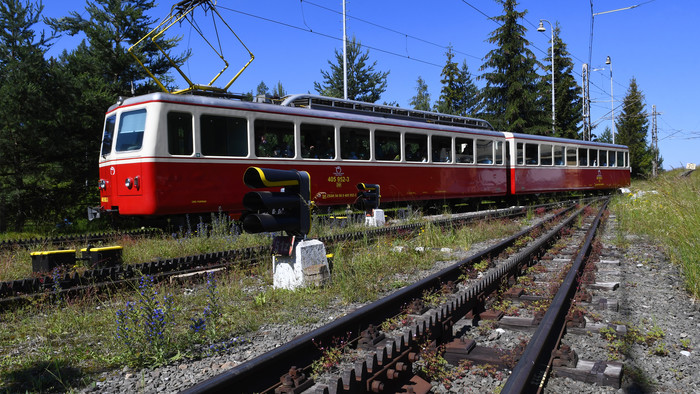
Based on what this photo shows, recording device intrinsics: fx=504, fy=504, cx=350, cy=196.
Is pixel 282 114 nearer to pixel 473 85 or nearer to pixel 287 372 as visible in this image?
pixel 287 372

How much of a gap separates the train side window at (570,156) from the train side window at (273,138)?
15.4 metres

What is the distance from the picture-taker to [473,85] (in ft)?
195

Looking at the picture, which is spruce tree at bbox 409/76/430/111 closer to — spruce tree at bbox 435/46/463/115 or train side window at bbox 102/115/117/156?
spruce tree at bbox 435/46/463/115

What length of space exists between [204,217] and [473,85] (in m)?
54.0

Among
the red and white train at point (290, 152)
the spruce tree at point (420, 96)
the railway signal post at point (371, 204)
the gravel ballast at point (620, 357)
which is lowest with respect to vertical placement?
the gravel ballast at point (620, 357)

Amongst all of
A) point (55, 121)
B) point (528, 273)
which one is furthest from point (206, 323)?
point (55, 121)

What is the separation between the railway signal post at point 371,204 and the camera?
38.2ft

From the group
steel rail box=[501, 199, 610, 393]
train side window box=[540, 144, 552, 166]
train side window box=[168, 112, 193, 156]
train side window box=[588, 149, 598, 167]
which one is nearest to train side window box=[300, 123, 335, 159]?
train side window box=[168, 112, 193, 156]

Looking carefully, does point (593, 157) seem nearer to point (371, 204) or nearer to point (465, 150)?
point (465, 150)

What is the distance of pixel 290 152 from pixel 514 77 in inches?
1207

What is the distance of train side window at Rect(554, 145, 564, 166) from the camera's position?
21281 millimetres

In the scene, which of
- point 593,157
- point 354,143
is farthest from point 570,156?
point 354,143

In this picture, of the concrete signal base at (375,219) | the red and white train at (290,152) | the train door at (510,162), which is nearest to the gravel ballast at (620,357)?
the red and white train at (290,152)

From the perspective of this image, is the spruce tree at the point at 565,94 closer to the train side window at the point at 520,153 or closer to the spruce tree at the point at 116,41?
the train side window at the point at 520,153
